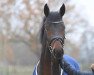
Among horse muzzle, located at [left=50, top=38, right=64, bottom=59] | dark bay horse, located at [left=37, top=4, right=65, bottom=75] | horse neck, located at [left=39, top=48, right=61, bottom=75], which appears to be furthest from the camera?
horse neck, located at [left=39, top=48, right=61, bottom=75]

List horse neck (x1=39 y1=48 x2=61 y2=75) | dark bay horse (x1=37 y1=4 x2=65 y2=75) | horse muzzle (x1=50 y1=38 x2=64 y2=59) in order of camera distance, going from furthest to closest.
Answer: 1. horse neck (x1=39 y1=48 x2=61 y2=75)
2. dark bay horse (x1=37 y1=4 x2=65 y2=75)
3. horse muzzle (x1=50 y1=38 x2=64 y2=59)

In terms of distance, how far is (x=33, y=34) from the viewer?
31938 millimetres

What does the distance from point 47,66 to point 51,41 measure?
65 cm

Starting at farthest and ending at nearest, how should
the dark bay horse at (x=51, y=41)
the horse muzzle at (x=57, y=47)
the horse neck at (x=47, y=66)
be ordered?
the horse neck at (x=47, y=66)
the dark bay horse at (x=51, y=41)
the horse muzzle at (x=57, y=47)

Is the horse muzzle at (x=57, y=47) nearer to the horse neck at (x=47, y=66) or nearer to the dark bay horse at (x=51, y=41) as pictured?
the dark bay horse at (x=51, y=41)

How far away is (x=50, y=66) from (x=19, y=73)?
2580 cm

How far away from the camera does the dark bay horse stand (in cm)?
556

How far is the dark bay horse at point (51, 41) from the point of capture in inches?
219

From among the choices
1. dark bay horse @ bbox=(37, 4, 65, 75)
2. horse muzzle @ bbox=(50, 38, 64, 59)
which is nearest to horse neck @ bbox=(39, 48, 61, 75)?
dark bay horse @ bbox=(37, 4, 65, 75)

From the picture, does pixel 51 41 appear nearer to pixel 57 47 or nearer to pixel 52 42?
pixel 52 42

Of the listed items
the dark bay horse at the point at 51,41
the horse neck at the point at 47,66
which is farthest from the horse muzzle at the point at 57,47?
the horse neck at the point at 47,66

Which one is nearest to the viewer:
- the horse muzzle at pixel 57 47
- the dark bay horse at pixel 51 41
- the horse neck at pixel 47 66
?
the horse muzzle at pixel 57 47

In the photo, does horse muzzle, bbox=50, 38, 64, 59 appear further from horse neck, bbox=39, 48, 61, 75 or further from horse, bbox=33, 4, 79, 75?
horse neck, bbox=39, 48, 61, 75

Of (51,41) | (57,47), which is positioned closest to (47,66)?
(51,41)
